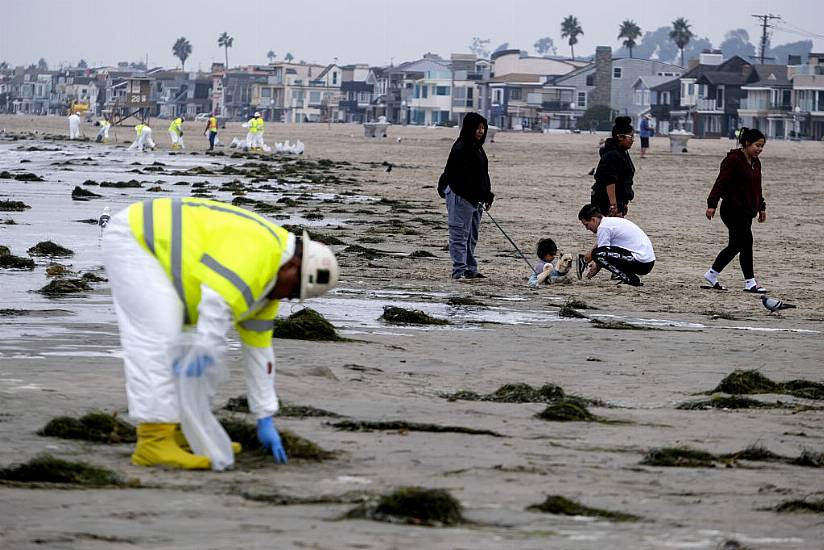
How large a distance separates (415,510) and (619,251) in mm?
9464

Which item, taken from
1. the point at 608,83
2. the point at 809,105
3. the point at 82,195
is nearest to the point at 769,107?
the point at 809,105

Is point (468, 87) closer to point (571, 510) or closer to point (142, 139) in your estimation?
point (142, 139)

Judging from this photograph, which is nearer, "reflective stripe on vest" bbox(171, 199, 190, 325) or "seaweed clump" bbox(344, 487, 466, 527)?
"seaweed clump" bbox(344, 487, 466, 527)

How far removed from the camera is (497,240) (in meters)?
19.2

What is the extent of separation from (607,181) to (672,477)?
890cm

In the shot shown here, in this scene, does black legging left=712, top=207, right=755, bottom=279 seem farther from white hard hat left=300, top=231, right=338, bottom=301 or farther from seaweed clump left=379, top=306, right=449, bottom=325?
white hard hat left=300, top=231, right=338, bottom=301

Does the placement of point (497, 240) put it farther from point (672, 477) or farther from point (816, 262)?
point (672, 477)

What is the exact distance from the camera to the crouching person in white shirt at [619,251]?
46.8ft

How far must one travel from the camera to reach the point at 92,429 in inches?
254

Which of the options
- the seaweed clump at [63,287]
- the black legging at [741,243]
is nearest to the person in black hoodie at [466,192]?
the black legging at [741,243]

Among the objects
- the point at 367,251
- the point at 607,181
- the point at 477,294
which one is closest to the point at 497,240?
the point at 367,251

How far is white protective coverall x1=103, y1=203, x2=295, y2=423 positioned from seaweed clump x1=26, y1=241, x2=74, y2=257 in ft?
31.8

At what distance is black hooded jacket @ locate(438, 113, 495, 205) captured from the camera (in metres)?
14.3

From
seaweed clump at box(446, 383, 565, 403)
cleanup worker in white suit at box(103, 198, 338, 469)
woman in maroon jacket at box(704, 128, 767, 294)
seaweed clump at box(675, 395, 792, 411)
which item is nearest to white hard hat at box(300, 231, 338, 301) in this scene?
cleanup worker in white suit at box(103, 198, 338, 469)
